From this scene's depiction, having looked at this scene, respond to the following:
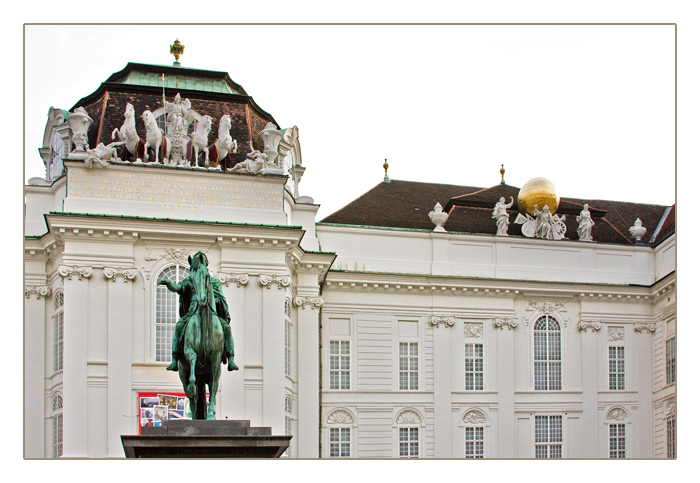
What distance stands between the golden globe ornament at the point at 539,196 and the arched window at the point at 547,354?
12.2 ft

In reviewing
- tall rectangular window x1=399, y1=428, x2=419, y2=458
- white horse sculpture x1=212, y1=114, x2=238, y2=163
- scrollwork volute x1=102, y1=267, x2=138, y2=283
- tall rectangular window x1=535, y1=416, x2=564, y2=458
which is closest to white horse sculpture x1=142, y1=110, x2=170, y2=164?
white horse sculpture x1=212, y1=114, x2=238, y2=163

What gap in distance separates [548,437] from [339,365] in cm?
706

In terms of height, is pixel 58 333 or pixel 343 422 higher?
pixel 58 333

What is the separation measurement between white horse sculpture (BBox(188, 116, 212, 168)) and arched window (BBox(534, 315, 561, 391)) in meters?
12.2

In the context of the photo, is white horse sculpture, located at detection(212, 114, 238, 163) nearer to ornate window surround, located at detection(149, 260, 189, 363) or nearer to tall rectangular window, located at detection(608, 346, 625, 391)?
ornate window surround, located at detection(149, 260, 189, 363)

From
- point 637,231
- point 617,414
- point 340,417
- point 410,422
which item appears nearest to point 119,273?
point 340,417

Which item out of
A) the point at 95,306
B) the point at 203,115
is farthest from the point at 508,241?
the point at 95,306

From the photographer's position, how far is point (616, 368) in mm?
43719

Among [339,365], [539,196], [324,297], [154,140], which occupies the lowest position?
[339,365]

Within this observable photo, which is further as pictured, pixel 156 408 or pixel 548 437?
pixel 548 437

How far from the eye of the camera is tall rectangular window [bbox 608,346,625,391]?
4353cm

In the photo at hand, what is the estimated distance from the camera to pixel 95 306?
37.0 metres

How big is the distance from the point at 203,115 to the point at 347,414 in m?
9.99

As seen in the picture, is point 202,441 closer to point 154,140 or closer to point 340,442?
point 154,140
